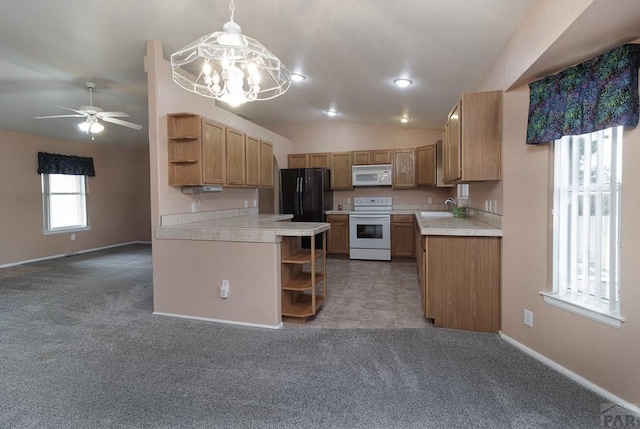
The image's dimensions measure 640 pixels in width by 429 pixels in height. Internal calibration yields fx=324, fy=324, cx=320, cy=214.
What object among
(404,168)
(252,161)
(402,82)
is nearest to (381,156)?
(404,168)

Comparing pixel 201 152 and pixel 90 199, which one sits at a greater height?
pixel 201 152

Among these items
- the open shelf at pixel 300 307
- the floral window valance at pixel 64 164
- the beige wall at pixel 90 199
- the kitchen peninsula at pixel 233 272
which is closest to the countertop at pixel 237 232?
the kitchen peninsula at pixel 233 272

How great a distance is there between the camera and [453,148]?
10.5ft

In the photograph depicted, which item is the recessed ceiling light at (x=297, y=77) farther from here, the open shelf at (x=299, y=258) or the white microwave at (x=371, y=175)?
the white microwave at (x=371, y=175)

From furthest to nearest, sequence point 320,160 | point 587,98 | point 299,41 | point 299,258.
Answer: point 320,160
point 299,258
point 299,41
point 587,98

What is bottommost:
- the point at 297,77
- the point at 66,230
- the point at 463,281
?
the point at 463,281

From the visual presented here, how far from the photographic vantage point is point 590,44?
6.02ft

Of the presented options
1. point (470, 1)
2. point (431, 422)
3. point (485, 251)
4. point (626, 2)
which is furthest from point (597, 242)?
point (470, 1)

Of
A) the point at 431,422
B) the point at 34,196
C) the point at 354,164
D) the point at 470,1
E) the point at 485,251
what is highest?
the point at 470,1

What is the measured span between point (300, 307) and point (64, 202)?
6.46 meters

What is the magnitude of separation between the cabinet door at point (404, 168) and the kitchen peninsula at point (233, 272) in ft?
10.9

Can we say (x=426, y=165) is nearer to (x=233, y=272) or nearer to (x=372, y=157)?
(x=372, y=157)

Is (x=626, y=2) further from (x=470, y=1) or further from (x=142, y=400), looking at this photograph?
(x=142, y=400)

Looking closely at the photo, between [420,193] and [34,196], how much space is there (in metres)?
7.46
